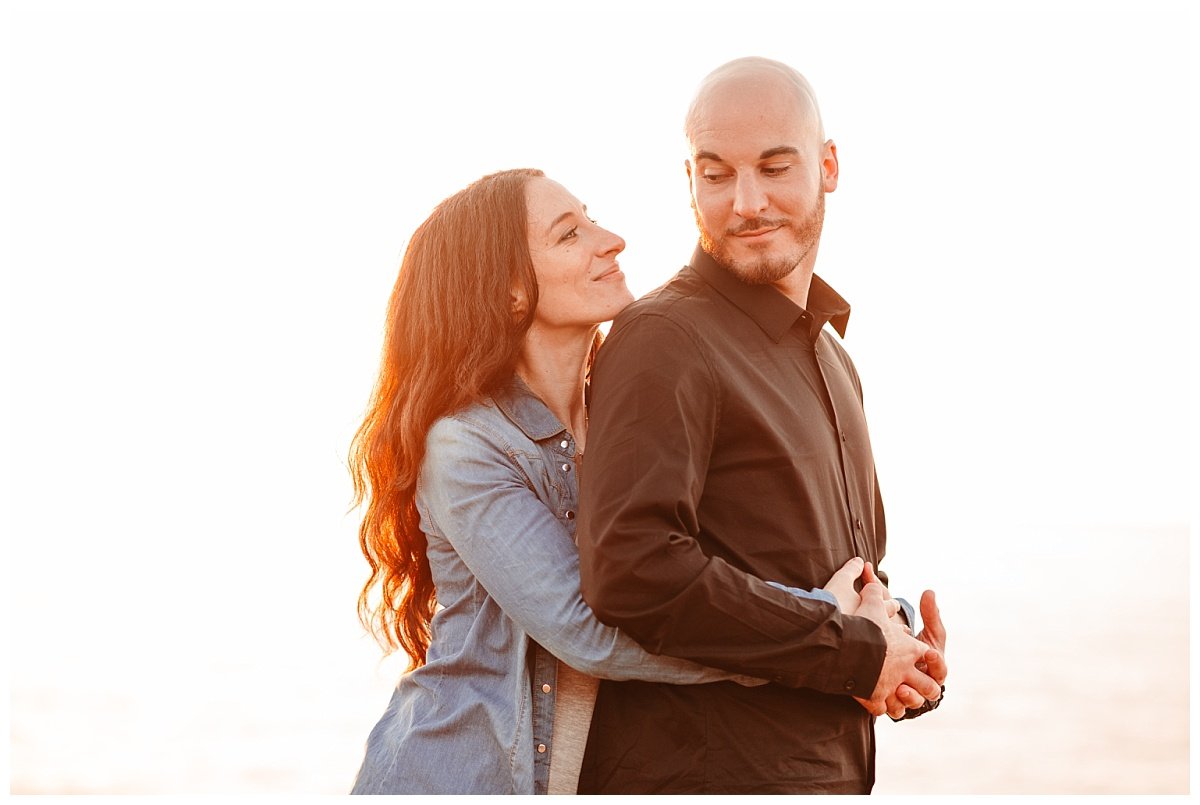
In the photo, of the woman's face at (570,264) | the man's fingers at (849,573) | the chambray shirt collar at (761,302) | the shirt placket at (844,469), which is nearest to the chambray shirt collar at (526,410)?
the woman's face at (570,264)

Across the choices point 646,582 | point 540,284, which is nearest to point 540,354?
point 540,284

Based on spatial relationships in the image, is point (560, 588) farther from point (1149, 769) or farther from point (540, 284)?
point (1149, 769)

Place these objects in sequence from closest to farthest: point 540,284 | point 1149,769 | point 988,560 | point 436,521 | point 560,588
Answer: point 560,588, point 436,521, point 540,284, point 1149,769, point 988,560

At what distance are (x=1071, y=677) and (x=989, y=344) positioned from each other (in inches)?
342

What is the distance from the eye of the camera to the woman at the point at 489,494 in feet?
7.76

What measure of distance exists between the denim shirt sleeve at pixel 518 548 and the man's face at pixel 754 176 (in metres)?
0.58

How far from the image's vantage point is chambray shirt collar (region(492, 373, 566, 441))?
101 inches

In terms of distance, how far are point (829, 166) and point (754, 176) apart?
0.27 m

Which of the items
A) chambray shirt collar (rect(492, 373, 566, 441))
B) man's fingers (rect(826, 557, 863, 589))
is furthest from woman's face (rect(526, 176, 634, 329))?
man's fingers (rect(826, 557, 863, 589))

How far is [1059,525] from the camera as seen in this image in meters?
20.1

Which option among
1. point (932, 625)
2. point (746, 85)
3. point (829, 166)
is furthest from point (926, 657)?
point (746, 85)

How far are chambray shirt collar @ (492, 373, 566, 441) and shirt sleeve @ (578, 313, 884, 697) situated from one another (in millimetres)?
379

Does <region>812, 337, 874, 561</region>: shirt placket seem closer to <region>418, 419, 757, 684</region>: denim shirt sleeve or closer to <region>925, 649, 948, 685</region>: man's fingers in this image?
<region>925, 649, 948, 685</region>: man's fingers

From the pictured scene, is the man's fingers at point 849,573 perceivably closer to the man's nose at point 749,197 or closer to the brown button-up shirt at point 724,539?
the brown button-up shirt at point 724,539
